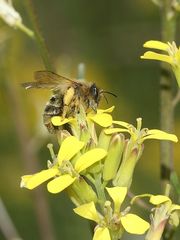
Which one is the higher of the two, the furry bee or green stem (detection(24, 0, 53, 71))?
green stem (detection(24, 0, 53, 71))

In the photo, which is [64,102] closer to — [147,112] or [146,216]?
[146,216]

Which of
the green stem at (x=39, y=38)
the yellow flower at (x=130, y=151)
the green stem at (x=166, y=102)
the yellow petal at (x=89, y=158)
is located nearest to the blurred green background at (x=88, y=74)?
the green stem at (x=166, y=102)

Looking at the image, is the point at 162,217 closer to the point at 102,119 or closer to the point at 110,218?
the point at 110,218

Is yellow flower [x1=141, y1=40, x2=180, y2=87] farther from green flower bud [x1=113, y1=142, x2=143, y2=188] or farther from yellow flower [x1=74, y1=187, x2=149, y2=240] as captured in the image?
yellow flower [x1=74, y1=187, x2=149, y2=240]

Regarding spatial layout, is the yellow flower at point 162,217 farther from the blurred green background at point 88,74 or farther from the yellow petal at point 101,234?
the blurred green background at point 88,74

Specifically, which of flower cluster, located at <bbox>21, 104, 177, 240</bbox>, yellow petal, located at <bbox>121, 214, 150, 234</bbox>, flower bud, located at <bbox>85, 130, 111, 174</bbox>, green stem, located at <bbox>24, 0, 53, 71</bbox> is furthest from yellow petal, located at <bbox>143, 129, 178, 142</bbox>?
green stem, located at <bbox>24, 0, 53, 71</bbox>

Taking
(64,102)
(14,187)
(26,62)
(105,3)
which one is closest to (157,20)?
(105,3)

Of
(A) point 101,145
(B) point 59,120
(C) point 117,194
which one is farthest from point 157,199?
(B) point 59,120

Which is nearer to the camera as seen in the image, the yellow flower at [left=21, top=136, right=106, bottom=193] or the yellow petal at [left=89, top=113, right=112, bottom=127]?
the yellow flower at [left=21, top=136, right=106, bottom=193]
